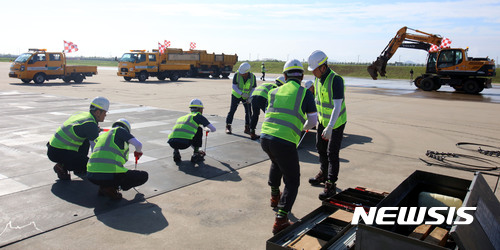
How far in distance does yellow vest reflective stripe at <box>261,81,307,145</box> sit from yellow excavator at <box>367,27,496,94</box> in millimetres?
23313

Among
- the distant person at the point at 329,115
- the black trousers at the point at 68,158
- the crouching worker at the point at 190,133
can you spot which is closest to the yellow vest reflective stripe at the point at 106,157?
the black trousers at the point at 68,158

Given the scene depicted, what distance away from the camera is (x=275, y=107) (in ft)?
13.6

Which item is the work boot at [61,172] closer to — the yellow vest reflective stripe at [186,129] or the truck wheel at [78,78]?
the yellow vest reflective stripe at [186,129]

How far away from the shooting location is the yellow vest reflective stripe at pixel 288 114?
4043 millimetres

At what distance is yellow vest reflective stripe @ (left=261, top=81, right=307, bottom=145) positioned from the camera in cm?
404

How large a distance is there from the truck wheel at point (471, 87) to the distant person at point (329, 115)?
22213 mm

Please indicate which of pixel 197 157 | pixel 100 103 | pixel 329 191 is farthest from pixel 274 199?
pixel 100 103

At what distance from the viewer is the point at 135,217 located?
172 inches

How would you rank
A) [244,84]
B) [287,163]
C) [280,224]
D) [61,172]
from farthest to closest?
[244,84] < [61,172] < [287,163] < [280,224]

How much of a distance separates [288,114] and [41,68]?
24637 millimetres

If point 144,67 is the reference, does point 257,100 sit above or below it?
below

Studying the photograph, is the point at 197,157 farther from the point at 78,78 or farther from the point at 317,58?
the point at 78,78
